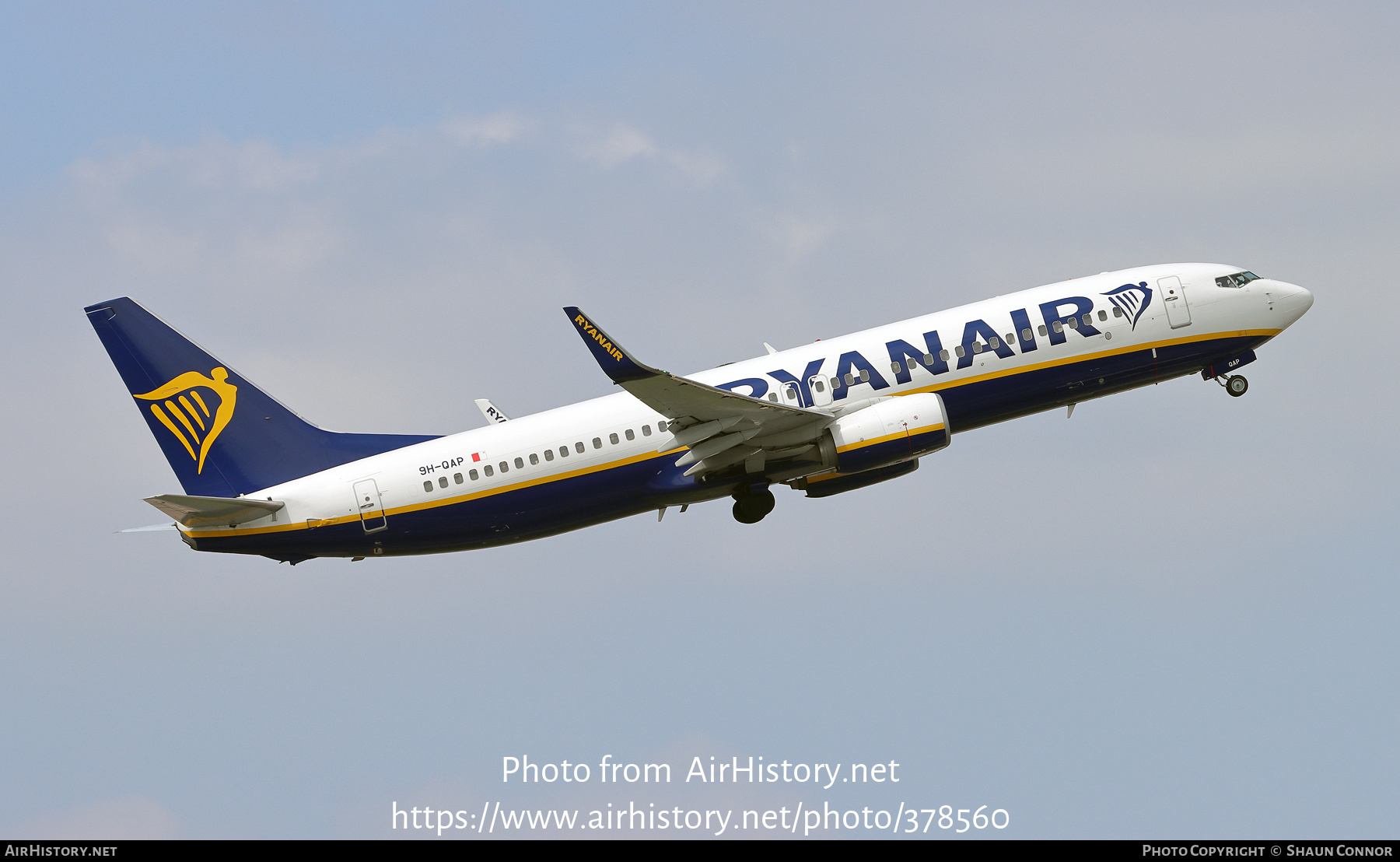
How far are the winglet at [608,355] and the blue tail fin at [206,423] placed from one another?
8.89 meters

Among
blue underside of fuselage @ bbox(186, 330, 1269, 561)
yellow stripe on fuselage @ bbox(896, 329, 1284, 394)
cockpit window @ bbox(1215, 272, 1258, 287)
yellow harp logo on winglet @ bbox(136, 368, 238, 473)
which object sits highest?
cockpit window @ bbox(1215, 272, 1258, 287)

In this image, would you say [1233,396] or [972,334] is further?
[1233,396]

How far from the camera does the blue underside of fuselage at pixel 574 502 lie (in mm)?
42594

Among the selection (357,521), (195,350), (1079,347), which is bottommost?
(357,521)

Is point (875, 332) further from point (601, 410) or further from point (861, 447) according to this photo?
point (601, 410)

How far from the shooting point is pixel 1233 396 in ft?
→ 149

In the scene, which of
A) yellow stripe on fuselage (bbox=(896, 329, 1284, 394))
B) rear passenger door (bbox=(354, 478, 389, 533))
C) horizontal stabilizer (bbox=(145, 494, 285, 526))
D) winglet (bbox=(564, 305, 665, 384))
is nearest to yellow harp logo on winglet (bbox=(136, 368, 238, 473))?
horizontal stabilizer (bbox=(145, 494, 285, 526))

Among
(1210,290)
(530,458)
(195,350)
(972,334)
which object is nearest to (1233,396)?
(1210,290)

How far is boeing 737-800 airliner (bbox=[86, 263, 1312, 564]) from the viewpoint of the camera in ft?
138

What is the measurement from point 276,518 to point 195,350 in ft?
21.7

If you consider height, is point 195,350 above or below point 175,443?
above

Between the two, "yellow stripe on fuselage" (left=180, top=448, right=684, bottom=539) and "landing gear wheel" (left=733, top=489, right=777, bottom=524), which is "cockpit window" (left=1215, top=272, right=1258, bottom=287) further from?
"yellow stripe on fuselage" (left=180, top=448, right=684, bottom=539)

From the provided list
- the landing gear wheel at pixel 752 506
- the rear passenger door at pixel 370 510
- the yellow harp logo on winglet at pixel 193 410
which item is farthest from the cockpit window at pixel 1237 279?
the yellow harp logo on winglet at pixel 193 410

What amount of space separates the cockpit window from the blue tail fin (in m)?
24.7
